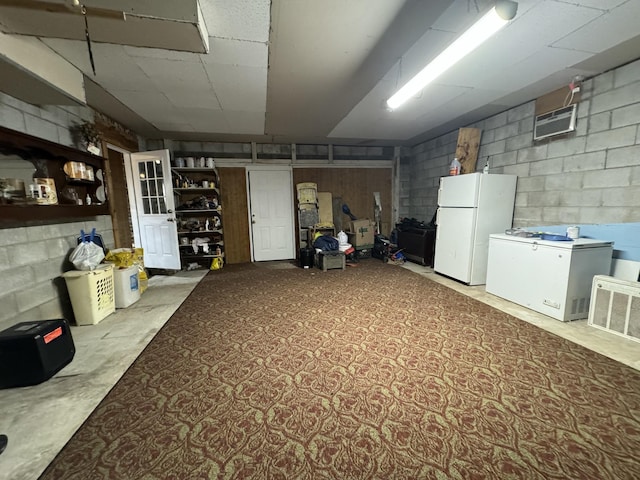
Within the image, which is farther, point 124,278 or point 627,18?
point 124,278

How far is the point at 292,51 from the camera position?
7.12 ft

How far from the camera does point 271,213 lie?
221 inches

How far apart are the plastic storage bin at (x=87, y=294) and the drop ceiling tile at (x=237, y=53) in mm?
2414

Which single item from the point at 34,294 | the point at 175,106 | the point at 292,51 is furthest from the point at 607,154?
the point at 34,294

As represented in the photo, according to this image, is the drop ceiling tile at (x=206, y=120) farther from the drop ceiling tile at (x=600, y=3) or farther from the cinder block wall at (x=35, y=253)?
the drop ceiling tile at (x=600, y=3)

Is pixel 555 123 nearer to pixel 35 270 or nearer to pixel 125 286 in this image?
pixel 125 286

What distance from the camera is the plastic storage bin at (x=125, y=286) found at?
3.02 m

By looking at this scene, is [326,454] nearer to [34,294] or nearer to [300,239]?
[34,294]

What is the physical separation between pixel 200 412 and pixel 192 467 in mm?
340

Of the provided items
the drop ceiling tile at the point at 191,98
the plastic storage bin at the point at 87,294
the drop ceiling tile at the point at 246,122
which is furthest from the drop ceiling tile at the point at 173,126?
the plastic storage bin at the point at 87,294

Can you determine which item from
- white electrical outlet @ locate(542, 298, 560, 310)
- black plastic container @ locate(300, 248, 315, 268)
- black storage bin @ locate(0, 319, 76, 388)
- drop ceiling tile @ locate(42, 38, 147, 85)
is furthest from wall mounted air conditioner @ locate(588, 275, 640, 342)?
drop ceiling tile @ locate(42, 38, 147, 85)

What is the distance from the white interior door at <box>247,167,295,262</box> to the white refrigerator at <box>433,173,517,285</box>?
3.27 meters

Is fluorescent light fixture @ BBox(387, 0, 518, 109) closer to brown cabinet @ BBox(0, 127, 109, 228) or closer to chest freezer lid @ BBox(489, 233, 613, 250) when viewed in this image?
chest freezer lid @ BBox(489, 233, 613, 250)

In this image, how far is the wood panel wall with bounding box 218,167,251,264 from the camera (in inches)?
211
